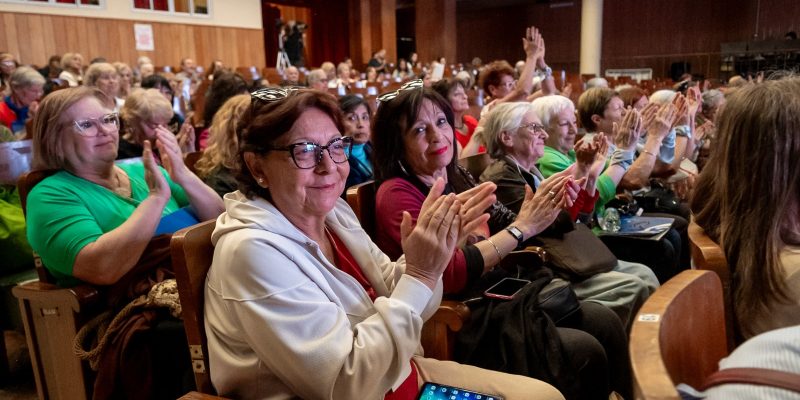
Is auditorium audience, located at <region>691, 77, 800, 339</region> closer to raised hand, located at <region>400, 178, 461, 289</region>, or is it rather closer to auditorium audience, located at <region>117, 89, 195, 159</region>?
raised hand, located at <region>400, 178, 461, 289</region>

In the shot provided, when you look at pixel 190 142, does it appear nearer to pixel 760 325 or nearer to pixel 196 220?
pixel 196 220

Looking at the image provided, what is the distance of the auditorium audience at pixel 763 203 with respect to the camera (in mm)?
1231

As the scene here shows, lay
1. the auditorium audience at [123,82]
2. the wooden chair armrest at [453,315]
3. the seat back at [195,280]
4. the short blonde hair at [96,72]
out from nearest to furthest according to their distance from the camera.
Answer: the seat back at [195,280], the wooden chair armrest at [453,315], the short blonde hair at [96,72], the auditorium audience at [123,82]

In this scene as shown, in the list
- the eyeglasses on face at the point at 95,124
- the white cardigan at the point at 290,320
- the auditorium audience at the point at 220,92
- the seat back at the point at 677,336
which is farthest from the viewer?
the auditorium audience at the point at 220,92

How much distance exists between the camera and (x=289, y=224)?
1181 millimetres

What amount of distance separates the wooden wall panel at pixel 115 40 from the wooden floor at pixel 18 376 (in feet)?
29.9

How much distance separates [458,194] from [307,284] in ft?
2.44

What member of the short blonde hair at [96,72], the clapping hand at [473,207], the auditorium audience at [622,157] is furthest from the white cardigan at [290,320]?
the short blonde hair at [96,72]

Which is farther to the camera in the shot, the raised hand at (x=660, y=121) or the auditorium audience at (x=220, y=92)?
the auditorium audience at (x=220, y=92)

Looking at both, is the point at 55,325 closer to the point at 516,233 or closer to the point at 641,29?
the point at 516,233

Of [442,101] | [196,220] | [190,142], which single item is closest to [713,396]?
[442,101]

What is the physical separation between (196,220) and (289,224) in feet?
3.27

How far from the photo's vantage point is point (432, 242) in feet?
3.97

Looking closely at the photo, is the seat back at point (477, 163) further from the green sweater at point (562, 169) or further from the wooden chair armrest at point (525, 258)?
the wooden chair armrest at point (525, 258)
